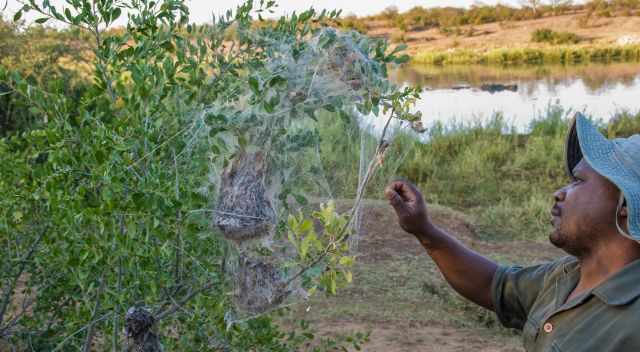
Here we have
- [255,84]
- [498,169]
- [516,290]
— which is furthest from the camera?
[498,169]

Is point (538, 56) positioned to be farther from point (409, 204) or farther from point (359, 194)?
point (359, 194)

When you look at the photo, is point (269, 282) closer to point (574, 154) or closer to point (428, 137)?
point (574, 154)

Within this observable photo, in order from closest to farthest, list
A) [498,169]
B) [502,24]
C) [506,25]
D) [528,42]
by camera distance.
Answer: [498,169]
[528,42]
[506,25]
[502,24]

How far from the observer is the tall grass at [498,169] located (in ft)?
28.2

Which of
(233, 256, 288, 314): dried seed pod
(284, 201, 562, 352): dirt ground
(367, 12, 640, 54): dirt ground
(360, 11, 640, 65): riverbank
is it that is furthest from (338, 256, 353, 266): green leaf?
(367, 12, 640, 54): dirt ground

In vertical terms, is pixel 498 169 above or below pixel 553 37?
below

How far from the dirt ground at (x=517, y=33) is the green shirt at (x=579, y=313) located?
37.5 meters

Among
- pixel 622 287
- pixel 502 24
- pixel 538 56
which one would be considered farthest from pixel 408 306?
pixel 502 24

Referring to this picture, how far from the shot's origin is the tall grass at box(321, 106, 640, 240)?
8.60 metres

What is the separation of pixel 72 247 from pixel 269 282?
69 cm

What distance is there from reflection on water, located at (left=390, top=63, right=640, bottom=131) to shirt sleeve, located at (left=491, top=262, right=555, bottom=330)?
1270 centimetres

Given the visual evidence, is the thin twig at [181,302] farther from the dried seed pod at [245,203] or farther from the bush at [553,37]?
the bush at [553,37]

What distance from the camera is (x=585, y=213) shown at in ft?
6.31

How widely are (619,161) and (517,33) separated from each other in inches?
1725
